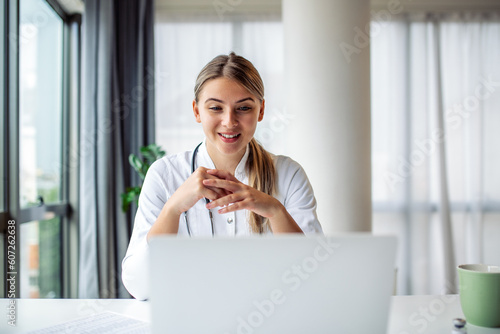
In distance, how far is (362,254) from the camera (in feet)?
2.21

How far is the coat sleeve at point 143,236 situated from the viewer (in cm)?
121

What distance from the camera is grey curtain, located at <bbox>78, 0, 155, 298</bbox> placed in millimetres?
3162

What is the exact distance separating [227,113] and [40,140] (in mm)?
1970

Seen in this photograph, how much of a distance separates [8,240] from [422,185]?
3.14 m

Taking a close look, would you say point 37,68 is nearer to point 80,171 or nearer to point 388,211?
point 80,171

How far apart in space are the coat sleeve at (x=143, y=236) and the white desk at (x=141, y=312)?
0.07 metres

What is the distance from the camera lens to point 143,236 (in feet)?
4.43

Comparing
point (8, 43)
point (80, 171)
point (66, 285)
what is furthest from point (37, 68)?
point (66, 285)

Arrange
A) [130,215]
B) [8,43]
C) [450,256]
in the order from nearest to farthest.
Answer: [8,43] < [130,215] < [450,256]

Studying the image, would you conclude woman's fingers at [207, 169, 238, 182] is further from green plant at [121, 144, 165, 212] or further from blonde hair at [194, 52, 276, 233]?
green plant at [121, 144, 165, 212]

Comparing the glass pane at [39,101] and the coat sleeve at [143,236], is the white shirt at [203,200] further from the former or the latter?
the glass pane at [39,101]

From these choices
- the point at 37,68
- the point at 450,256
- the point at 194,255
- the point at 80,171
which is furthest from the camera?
the point at 450,256

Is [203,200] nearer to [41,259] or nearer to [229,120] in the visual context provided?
[229,120]

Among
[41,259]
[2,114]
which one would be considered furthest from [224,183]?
[41,259]
